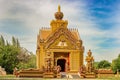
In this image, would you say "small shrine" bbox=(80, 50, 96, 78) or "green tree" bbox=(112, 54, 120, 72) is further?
"green tree" bbox=(112, 54, 120, 72)

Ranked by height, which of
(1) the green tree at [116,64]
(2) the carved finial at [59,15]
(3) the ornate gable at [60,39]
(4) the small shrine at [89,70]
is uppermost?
(2) the carved finial at [59,15]

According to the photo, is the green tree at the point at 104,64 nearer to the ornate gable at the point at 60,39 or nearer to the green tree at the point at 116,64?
the green tree at the point at 116,64

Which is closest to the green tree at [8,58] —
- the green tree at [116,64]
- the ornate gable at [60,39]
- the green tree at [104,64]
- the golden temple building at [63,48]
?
the golden temple building at [63,48]

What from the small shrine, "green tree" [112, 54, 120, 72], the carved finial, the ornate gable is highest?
the carved finial

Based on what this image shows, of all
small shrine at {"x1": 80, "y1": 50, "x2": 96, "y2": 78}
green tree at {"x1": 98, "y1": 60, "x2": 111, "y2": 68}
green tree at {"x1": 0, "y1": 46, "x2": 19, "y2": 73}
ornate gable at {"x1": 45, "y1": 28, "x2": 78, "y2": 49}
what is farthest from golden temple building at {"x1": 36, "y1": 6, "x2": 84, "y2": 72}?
green tree at {"x1": 98, "y1": 60, "x2": 111, "y2": 68}

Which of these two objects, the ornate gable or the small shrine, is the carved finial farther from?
the small shrine

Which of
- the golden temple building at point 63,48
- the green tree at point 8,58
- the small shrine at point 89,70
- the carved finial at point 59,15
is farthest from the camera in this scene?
the green tree at point 8,58

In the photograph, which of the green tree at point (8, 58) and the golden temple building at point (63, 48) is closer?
the golden temple building at point (63, 48)

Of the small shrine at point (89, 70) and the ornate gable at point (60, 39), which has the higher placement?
the ornate gable at point (60, 39)

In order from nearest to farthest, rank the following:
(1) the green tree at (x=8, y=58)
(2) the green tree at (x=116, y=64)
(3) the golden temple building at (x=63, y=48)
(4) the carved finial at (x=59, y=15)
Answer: (3) the golden temple building at (x=63, y=48)
(4) the carved finial at (x=59, y=15)
(1) the green tree at (x=8, y=58)
(2) the green tree at (x=116, y=64)

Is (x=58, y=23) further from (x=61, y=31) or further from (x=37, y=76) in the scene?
(x=37, y=76)

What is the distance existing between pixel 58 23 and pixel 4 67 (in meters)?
12.4

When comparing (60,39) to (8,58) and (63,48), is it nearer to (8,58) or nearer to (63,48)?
(63,48)

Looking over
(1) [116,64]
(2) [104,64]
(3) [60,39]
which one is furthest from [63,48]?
(2) [104,64]
